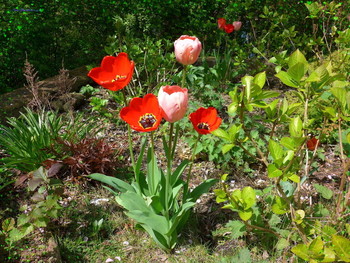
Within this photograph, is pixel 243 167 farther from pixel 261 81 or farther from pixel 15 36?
pixel 15 36

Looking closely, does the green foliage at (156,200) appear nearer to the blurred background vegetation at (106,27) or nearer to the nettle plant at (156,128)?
the nettle plant at (156,128)

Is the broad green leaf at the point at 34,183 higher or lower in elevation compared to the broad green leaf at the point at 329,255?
lower

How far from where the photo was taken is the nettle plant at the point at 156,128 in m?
1.56

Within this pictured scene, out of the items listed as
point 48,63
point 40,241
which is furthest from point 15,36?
point 40,241

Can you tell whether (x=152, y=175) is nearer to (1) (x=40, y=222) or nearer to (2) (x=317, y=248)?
(1) (x=40, y=222)

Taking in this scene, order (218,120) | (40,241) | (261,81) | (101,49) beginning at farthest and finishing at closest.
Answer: (101,49), (40,241), (218,120), (261,81)

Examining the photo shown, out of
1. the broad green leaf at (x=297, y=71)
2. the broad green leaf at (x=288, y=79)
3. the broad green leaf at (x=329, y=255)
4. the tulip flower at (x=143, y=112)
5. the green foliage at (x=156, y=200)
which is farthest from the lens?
the green foliage at (x=156, y=200)

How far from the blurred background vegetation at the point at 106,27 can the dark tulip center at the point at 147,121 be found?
2173 mm

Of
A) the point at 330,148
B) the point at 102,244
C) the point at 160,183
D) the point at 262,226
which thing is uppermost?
the point at 160,183

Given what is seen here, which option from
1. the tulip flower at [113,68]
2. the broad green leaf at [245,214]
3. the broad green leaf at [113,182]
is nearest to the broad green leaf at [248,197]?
the broad green leaf at [245,214]

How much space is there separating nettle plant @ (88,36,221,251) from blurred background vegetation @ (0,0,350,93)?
6.59ft

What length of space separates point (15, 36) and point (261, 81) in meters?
3.83

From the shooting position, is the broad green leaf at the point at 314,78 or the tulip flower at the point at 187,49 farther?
the tulip flower at the point at 187,49

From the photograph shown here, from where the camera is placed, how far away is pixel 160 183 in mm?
2020
